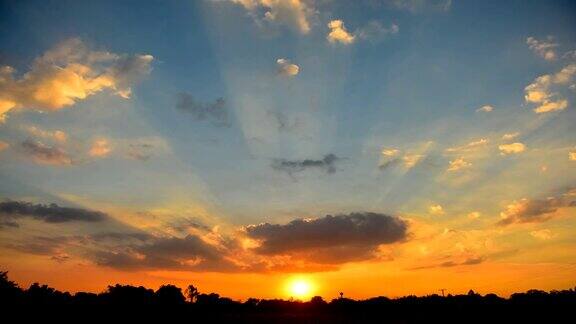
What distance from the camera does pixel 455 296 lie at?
511ft

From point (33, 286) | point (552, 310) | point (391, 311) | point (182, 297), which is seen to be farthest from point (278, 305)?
point (552, 310)

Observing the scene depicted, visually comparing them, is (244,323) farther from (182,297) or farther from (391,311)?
(182,297)

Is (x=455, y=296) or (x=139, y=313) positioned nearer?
(x=139, y=313)

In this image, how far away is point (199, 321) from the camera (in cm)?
7456

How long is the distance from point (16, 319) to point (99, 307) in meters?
19.6

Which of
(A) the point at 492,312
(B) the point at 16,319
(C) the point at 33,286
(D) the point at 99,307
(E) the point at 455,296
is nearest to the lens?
(B) the point at 16,319

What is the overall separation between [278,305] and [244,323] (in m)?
99.5

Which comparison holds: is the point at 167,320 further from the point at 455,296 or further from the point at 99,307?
the point at 455,296

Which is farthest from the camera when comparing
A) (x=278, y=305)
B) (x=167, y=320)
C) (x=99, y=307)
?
(x=278, y=305)

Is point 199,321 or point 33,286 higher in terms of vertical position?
point 33,286

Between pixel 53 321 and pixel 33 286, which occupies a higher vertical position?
pixel 33 286

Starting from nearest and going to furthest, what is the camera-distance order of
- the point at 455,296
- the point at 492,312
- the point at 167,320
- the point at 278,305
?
the point at 167,320
the point at 492,312
the point at 455,296
the point at 278,305

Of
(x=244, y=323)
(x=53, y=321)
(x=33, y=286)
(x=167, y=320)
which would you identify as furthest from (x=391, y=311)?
(x=33, y=286)

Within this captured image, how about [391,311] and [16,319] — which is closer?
[16,319]
